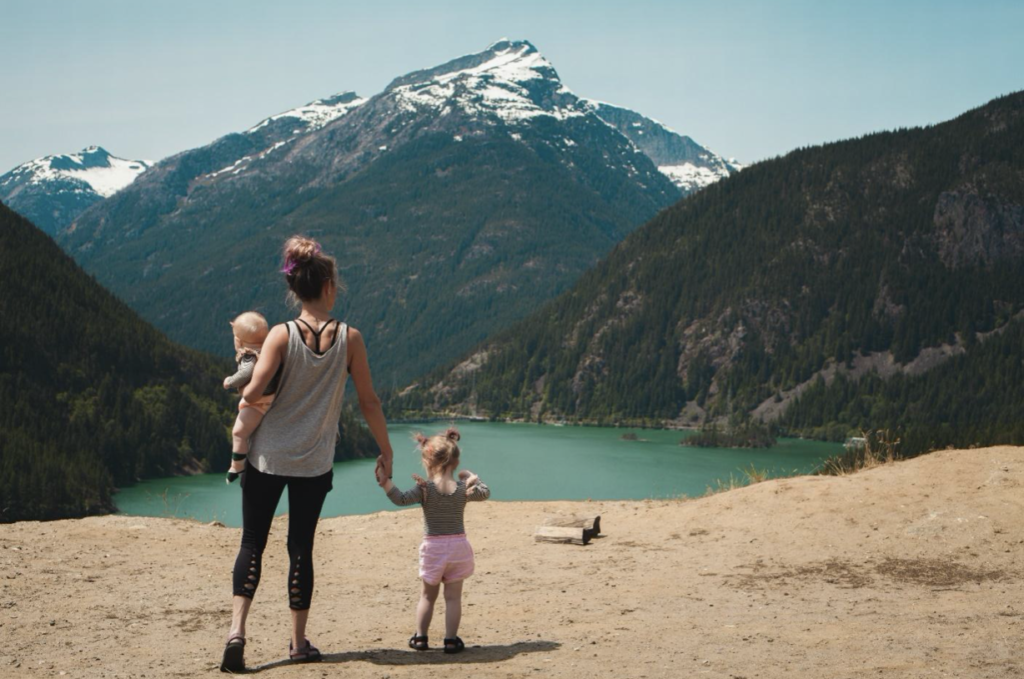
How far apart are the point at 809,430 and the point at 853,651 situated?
18233 cm

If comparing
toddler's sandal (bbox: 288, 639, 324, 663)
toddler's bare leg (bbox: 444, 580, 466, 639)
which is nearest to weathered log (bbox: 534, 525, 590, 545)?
toddler's bare leg (bbox: 444, 580, 466, 639)

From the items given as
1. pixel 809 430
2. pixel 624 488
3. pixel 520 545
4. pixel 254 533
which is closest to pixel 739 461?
pixel 624 488

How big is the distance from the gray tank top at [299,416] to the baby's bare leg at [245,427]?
0.05 metres

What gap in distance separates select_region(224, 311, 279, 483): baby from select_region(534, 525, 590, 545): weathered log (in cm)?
761

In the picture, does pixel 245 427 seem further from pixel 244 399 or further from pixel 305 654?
pixel 305 654

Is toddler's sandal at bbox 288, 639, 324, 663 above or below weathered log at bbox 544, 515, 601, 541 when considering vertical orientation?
below

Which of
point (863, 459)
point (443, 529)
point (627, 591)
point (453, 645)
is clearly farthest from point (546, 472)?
point (453, 645)

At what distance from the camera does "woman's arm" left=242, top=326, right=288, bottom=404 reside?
843 cm

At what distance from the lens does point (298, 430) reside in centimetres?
853

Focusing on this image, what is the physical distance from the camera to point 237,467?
858 cm

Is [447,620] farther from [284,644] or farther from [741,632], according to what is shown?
[741,632]

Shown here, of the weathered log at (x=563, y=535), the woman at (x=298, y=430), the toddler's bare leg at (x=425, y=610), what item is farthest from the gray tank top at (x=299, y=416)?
the weathered log at (x=563, y=535)

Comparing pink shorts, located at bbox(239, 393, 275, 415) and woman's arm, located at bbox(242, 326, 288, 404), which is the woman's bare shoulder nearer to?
woman's arm, located at bbox(242, 326, 288, 404)

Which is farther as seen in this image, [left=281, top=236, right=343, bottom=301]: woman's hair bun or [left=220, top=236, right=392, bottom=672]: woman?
[left=281, top=236, right=343, bottom=301]: woman's hair bun
